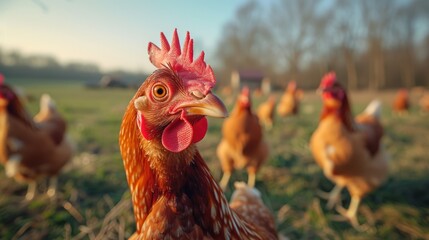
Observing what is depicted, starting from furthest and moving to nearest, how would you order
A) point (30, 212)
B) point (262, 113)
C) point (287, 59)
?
point (287, 59)
point (262, 113)
point (30, 212)

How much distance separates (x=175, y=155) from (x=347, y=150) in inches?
98.8

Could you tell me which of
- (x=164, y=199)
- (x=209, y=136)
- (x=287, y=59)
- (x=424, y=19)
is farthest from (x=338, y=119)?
(x=424, y=19)

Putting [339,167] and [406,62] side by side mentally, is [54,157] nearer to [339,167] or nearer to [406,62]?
[339,167]

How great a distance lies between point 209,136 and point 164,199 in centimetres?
564

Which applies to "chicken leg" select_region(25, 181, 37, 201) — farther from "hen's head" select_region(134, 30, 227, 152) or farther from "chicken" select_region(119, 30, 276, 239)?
"hen's head" select_region(134, 30, 227, 152)

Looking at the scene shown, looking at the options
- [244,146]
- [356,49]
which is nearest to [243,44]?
[356,49]

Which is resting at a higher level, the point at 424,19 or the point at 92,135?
the point at 424,19

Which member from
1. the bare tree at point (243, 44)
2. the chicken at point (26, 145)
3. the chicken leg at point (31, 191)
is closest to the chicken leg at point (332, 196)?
the chicken at point (26, 145)

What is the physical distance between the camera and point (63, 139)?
11.9 ft

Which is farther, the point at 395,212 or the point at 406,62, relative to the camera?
the point at 406,62

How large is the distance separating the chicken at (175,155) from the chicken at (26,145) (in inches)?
106

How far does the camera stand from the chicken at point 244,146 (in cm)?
368

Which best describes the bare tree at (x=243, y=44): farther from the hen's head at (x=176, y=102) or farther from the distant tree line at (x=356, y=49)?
the hen's head at (x=176, y=102)

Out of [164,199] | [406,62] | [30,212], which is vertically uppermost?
[406,62]
